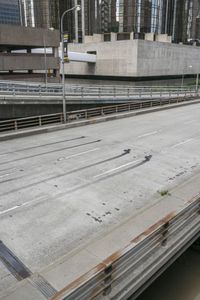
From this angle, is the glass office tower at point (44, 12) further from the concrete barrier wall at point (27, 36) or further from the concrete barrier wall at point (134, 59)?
the concrete barrier wall at point (27, 36)

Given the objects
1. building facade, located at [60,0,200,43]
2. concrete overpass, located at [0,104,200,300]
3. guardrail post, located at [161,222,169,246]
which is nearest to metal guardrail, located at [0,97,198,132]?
concrete overpass, located at [0,104,200,300]

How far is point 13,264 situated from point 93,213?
10.5 feet

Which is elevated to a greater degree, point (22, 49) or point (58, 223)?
point (22, 49)

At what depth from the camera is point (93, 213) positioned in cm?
957

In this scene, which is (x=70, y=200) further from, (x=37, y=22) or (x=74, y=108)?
(x=37, y=22)

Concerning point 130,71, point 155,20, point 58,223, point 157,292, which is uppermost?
point 155,20

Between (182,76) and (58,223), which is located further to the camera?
(182,76)

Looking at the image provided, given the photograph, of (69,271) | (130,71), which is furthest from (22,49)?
(69,271)

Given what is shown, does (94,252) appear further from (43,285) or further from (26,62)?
(26,62)

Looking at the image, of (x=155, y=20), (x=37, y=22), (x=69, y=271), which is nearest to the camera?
(x=69, y=271)

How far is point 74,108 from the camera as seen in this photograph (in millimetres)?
29109

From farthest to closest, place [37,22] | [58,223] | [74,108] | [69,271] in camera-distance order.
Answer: [37,22] < [74,108] < [58,223] < [69,271]

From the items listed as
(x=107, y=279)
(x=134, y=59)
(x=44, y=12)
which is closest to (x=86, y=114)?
(x=107, y=279)

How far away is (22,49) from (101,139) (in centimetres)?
5016
